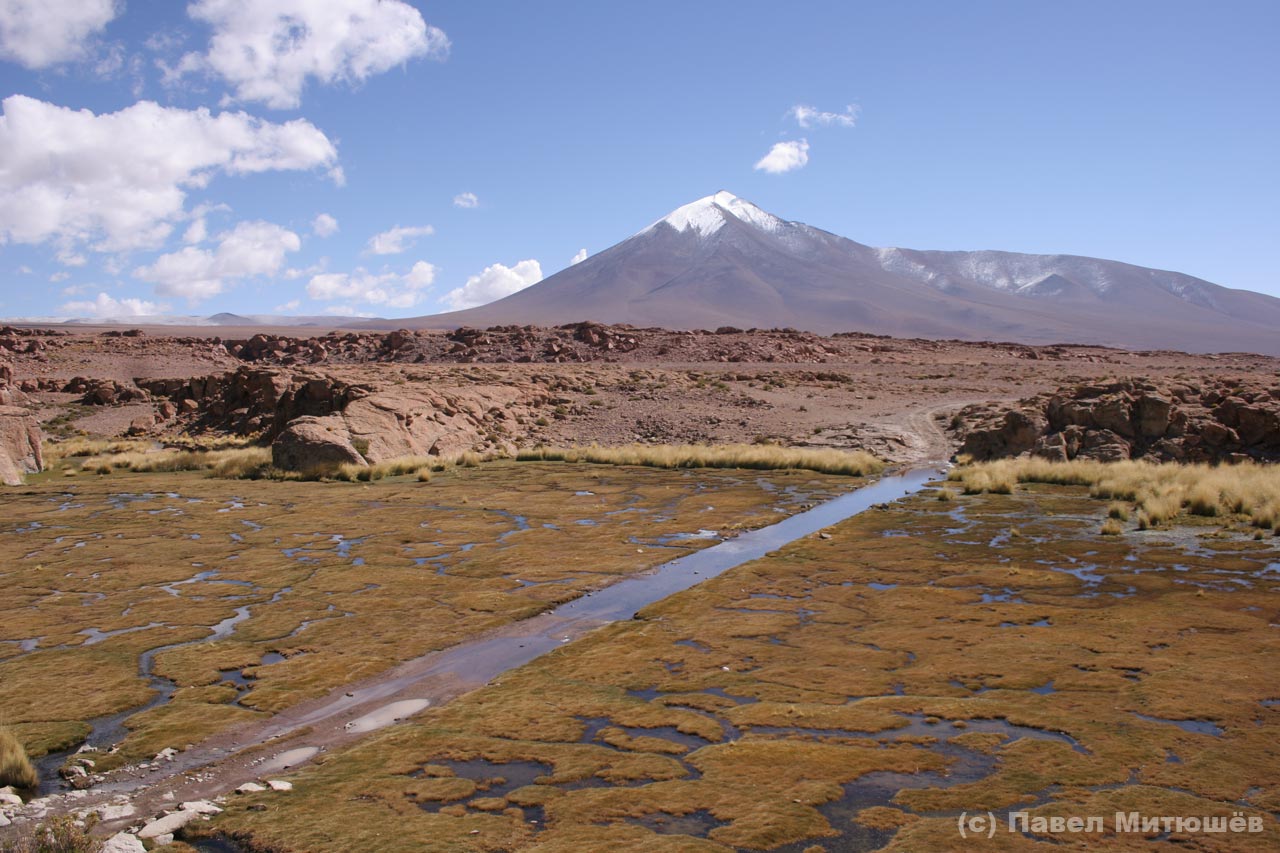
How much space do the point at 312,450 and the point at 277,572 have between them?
1389cm

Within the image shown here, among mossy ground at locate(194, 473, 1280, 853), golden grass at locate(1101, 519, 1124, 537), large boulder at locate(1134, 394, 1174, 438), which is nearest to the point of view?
mossy ground at locate(194, 473, 1280, 853)

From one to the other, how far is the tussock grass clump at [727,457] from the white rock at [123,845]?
22.8 metres

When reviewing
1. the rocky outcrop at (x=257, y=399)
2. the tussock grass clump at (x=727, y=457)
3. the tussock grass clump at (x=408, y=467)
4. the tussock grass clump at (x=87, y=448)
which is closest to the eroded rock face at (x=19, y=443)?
the tussock grass clump at (x=87, y=448)

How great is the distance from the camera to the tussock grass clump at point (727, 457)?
27384mm

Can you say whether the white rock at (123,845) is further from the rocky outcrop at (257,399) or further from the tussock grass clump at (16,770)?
the rocky outcrop at (257,399)

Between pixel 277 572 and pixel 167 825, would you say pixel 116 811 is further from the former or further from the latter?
pixel 277 572

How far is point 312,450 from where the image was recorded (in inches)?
1067

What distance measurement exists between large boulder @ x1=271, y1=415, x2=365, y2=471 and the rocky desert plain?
0.15 metres

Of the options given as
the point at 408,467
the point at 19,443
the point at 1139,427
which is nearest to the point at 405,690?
the point at 408,467

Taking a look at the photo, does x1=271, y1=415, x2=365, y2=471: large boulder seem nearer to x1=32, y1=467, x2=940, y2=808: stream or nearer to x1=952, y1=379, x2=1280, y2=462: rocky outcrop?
x1=32, y1=467, x2=940, y2=808: stream

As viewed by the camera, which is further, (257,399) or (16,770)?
(257,399)

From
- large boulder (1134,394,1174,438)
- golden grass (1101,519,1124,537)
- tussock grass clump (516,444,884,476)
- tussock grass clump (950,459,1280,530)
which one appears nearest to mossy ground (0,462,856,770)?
tussock grass clump (516,444,884,476)

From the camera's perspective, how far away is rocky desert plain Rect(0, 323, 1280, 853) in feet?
20.7

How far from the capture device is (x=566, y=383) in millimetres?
44500
